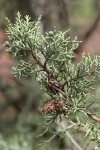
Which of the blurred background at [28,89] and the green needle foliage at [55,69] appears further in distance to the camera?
the blurred background at [28,89]

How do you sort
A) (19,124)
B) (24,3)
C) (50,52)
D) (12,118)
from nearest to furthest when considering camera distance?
(50,52) → (24,3) → (19,124) → (12,118)

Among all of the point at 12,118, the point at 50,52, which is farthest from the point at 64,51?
the point at 12,118

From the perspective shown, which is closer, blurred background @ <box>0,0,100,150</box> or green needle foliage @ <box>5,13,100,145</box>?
green needle foliage @ <box>5,13,100,145</box>

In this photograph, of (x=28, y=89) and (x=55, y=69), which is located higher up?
(x=28, y=89)

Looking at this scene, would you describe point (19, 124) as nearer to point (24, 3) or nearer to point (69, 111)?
point (24, 3)

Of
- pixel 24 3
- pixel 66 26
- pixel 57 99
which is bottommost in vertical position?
pixel 57 99

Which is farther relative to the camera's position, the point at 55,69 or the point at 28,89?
the point at 28,89

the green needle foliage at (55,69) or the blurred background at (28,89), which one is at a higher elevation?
the blurred background at (28,89)

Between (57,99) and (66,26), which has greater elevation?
(66,26)
